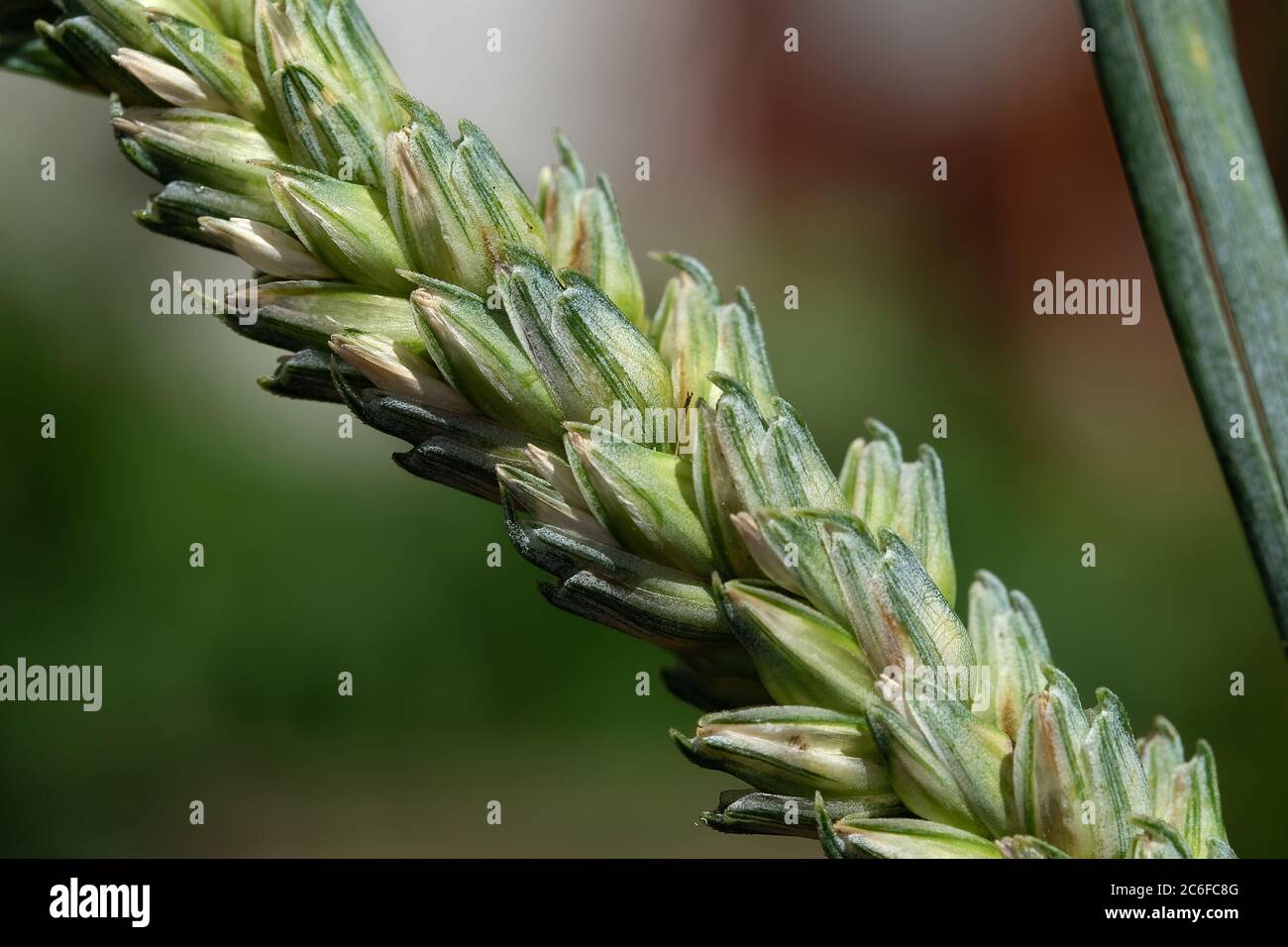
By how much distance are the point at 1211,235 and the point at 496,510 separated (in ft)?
6.79

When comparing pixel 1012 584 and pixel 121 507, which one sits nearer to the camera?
pixel 1012 584

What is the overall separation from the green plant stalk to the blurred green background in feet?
5.26

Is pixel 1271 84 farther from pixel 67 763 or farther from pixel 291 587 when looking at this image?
pixel 67 763

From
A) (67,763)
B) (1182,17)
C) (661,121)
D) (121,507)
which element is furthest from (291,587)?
(1182,17)

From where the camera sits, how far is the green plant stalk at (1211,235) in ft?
1.14

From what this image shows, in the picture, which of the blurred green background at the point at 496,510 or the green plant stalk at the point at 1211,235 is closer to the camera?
the green plant stalk at the point at 1211,235

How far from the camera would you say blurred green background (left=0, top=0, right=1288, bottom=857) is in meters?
2.09

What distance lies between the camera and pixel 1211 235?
0.35 metres

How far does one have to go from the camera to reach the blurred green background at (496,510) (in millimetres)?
2086

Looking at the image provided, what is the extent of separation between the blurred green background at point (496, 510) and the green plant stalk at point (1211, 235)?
1602mm

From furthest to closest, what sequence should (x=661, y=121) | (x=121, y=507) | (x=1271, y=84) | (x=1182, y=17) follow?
(x=661, y=121) < (x=1271, y=84) < (x=121, y=507) < (x=1182, y=17)

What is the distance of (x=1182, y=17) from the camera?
0.36 meters

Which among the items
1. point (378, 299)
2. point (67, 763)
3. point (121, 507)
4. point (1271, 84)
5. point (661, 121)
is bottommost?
point (67, 763)
